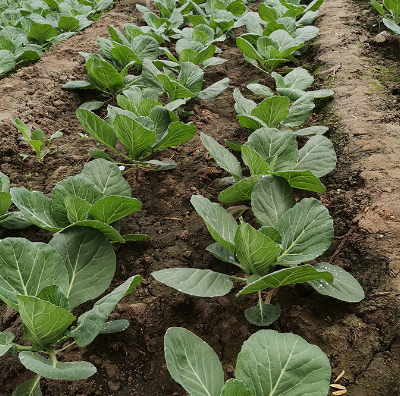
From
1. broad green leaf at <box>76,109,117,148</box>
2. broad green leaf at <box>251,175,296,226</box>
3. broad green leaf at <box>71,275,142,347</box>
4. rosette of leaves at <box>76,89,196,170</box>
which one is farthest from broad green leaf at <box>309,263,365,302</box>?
broad green leaf at <box>76,109,117,148</box>

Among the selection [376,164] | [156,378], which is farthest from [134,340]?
[376,164]

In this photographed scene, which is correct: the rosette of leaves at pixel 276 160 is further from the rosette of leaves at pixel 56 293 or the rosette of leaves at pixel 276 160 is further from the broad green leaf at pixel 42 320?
the broad green leaf at pixel 42 320

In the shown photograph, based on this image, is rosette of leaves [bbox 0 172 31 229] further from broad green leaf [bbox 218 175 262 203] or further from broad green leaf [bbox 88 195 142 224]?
broad green leaf [bbox 218 175 262 203]

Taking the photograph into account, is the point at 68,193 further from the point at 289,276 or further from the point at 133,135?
the point at 289,276

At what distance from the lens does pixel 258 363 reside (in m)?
1.13

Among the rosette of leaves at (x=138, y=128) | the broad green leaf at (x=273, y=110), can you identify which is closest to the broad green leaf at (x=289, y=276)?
the rosette of leaves at (x=138, y=128)

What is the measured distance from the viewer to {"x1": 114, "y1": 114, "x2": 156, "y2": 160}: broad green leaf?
75.8 inches

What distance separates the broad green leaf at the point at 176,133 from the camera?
6.77 feet

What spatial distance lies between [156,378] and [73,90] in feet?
7.87

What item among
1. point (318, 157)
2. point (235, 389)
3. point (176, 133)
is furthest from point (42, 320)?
point (318, 157)

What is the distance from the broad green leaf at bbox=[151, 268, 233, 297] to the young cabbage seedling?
1373mm

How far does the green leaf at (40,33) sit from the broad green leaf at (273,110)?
104 inches

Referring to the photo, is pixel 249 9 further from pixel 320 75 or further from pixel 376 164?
pixel 376 164

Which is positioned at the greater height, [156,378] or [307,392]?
[307,392]
